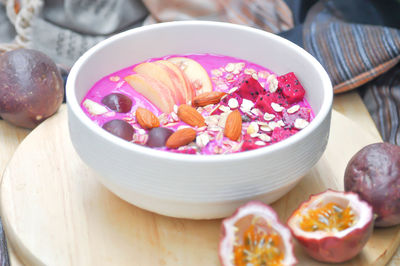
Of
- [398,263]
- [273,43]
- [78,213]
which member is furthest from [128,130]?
[398,263]

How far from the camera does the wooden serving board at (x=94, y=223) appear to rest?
3.77 feet

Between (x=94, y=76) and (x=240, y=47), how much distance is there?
0.42 m

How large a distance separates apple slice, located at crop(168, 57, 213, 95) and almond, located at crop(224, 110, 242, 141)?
0.64 ft

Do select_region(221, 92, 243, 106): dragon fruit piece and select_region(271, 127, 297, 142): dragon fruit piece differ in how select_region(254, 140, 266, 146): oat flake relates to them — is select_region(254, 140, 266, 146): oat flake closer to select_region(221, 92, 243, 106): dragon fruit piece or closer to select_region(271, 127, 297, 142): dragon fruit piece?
select_region(271, 127, 297, 142): dragon fruit piece

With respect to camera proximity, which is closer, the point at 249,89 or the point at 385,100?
the point at 249,89

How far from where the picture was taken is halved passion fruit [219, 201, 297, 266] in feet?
3.30

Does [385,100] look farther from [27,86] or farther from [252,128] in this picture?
[27,86]

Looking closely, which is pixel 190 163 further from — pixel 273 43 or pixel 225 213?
pixel 273 43

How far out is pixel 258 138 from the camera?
1.21 metres

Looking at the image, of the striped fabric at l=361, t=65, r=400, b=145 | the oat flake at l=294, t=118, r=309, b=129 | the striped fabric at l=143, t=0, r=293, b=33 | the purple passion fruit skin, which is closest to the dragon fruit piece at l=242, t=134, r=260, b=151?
the oat flake at l=294, t=118, r=309, b=129

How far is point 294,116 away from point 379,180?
0.26 metres

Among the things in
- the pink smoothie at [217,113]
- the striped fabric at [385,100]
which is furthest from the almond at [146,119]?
the striped fabric at [385,100]

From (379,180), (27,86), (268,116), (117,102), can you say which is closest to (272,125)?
(268,116)

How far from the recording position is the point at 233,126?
1213mm
